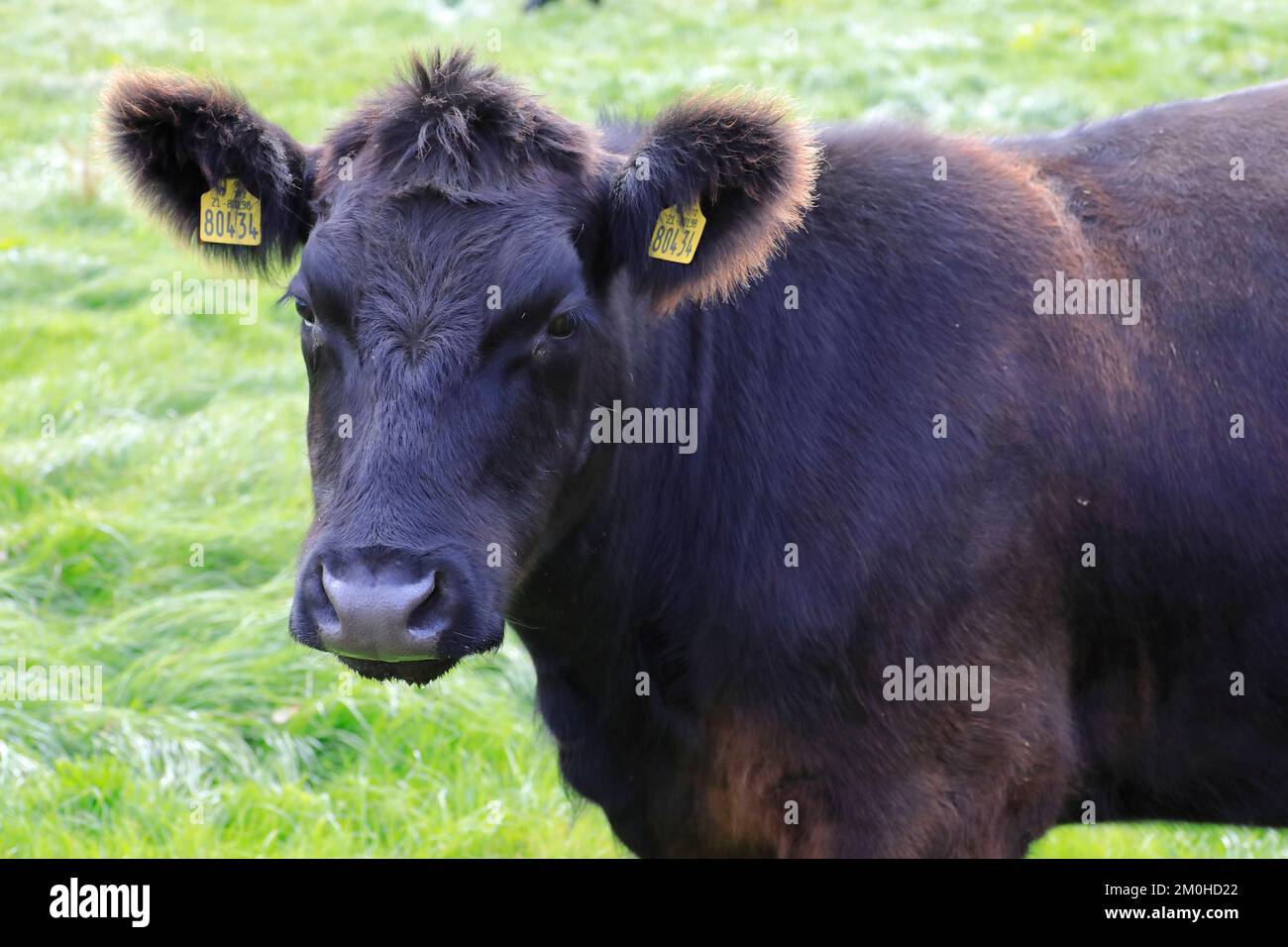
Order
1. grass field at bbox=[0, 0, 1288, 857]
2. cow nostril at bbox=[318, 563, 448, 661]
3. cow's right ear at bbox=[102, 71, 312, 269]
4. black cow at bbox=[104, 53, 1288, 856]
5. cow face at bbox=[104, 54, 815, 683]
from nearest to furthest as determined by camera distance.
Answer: cow nostril at bbox=[318, 563, 448, 661] < cow face at bbox=[104, 54, 815, 683] < black cow at bbox=[104, 53, 1288, 856] < cow's right ear at bbox=[102, 71, 312, 269] < grass field at bbox=[0, 0, 1288, 857]

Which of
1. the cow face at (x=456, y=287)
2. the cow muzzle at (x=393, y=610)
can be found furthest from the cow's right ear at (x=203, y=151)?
the cow muzzle at (x=393, y=610)

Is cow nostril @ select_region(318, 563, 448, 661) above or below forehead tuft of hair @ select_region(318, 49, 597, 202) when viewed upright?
below

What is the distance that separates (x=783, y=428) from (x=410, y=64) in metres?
1.41

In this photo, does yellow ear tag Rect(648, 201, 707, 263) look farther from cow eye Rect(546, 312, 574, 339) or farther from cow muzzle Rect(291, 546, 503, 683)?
cow muzzle Rect(291, 546, 503, 683)

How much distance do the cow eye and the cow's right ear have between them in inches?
36.7

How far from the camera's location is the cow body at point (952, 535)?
3.52m

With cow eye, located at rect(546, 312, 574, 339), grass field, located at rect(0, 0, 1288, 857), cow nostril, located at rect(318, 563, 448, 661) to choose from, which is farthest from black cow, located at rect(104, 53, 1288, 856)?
→ grass field, located at rect(0, 0, 1288, 857)

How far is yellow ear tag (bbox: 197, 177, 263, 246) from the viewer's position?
3.89 m

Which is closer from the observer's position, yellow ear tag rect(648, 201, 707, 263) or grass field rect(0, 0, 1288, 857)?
yellow ear tag rect(648, 201, 707, 263)

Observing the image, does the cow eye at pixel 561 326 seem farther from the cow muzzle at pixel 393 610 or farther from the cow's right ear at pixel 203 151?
the cow's right ear at pixel 203 151

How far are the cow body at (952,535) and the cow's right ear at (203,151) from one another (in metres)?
1.07
